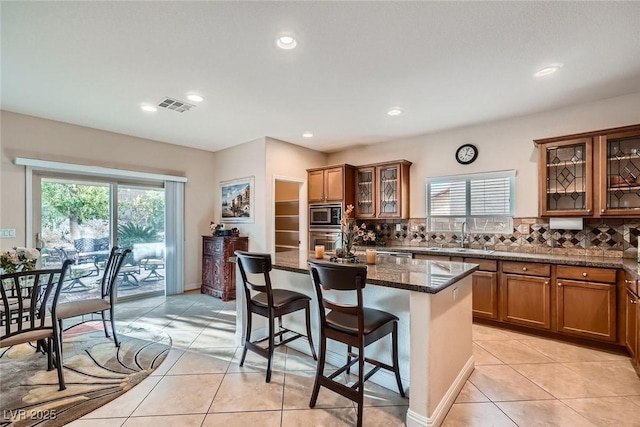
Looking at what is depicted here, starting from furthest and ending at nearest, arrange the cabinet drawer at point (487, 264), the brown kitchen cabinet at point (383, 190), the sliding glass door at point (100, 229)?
the brown kitchen cabinet at point (383, 190), the sliding glass door at point (100, 229), the cabinet drawer at point (487, 264)

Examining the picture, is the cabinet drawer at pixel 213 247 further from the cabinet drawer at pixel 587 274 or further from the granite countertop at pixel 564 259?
the cabinet drawer at pixel 587 274

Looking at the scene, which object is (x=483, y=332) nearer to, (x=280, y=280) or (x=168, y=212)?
(x=280, y=280)

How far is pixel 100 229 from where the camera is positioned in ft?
15.4

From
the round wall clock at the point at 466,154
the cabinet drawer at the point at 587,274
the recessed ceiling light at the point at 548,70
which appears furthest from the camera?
the round wall clock at the point at 466,154

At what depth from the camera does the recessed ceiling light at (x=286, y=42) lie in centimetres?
229

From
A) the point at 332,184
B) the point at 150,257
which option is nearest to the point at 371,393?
the point at 332,184

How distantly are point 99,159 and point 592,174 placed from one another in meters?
6.55

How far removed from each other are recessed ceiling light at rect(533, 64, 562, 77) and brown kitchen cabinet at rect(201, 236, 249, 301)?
4.50 metres

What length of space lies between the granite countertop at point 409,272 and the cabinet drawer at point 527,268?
137 cm

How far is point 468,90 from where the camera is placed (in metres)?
3.21

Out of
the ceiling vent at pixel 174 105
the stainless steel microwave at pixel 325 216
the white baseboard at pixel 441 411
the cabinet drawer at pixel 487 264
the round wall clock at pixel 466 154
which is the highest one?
the ceiling vent at pixel 174 105

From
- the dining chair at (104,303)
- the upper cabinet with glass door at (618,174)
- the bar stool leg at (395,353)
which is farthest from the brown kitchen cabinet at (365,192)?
the dining chair at (104,303)

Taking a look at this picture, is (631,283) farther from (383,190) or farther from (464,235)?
(383,190)

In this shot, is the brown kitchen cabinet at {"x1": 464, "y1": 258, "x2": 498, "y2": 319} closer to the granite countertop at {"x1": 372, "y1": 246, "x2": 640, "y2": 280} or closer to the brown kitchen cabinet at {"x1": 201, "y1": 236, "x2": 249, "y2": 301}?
the granite countertop at {"x1": 372, "y1": 246, "x2": 640, "y2": 280}
